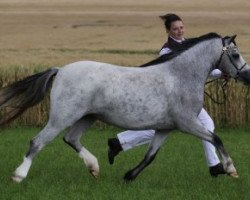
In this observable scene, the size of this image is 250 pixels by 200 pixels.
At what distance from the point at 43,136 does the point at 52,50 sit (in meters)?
33.7

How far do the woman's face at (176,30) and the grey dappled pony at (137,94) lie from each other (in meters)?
0.65

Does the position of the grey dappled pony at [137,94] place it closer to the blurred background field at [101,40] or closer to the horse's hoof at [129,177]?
the horse's hoof at [129,177]

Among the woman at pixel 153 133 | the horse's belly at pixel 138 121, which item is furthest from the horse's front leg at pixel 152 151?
the woman at pixel 153 133

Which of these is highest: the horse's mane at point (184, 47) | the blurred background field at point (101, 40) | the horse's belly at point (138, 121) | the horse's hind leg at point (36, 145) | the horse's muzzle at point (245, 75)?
the horse's mane at point (184, 47)

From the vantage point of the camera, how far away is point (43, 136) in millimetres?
8773

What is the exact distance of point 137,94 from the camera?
28.6 feet

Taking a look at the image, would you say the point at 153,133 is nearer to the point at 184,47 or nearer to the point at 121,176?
the point at 121,176

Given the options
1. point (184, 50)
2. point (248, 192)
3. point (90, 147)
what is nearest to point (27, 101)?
point (184, 50)

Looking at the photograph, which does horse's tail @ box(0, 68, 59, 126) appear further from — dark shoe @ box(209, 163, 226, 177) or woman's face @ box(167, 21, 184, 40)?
dark shoe @ box(209, 163, 226, 177)

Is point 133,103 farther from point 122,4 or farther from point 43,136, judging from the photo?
point 122,4

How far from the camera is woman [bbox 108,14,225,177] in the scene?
31.7ft

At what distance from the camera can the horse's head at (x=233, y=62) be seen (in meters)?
9.11

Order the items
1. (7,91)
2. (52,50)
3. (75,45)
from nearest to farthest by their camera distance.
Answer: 1. (7,91)
2. (52,50)
3. (75,45)

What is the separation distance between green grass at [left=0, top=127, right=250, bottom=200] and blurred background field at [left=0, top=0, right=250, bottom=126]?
2199 mm
